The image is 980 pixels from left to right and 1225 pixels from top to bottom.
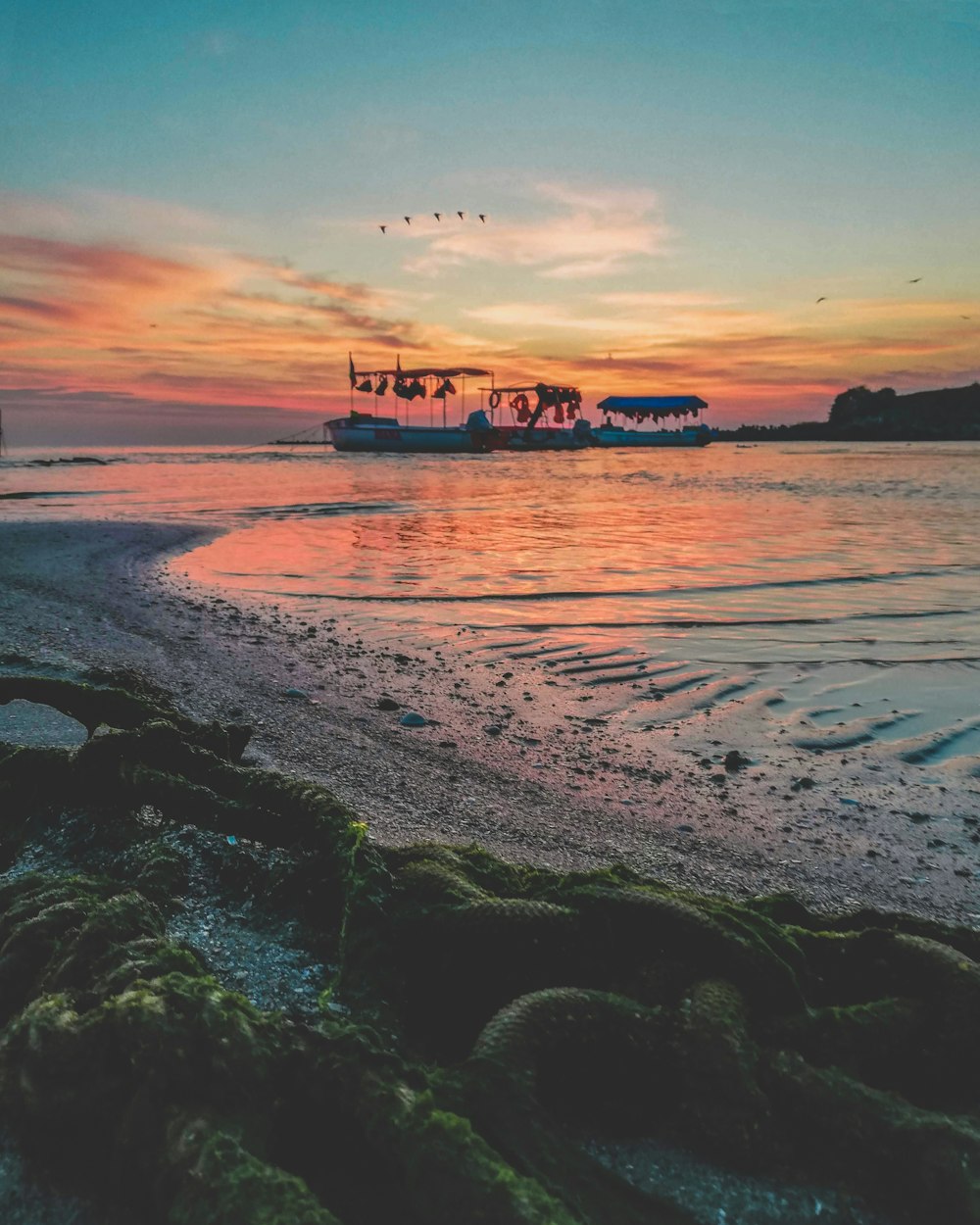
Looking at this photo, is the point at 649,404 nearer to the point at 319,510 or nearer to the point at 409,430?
the point at 409,430

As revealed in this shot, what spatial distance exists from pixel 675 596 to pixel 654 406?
101549 mm

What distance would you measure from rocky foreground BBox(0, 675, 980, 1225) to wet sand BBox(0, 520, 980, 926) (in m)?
1.00

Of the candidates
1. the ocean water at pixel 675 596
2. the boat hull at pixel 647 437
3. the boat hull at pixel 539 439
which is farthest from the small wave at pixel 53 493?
the boat hull at pixel 647 437

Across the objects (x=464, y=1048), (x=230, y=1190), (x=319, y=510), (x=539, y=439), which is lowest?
(x=319, y=510)

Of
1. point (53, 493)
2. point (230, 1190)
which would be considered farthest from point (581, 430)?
point (230, 1190)

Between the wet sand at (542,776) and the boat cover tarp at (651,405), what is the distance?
4050 inches

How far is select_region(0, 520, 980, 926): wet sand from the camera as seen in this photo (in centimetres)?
332

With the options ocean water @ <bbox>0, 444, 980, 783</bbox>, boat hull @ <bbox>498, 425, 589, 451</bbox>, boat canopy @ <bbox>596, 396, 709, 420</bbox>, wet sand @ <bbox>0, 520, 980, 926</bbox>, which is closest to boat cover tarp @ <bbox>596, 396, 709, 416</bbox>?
boat canopy @ <bbox>596, 396, 709, 420</bbox>

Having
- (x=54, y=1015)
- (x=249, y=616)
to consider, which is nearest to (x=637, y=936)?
(x=54, y=1015)

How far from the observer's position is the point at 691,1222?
143 centimetres

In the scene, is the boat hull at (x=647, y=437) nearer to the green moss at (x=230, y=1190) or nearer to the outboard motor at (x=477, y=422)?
the outboard motor at (x=477, y=422)

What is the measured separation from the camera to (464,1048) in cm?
179

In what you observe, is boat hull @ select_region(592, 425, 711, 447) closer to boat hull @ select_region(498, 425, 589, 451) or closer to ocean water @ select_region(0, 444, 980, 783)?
boat hull @ select_region(498, 425, 589, 451)

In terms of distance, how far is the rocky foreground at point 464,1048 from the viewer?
1407mm
